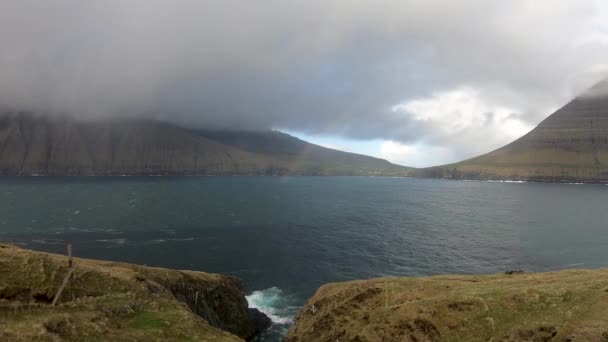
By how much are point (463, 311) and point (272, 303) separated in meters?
43.2

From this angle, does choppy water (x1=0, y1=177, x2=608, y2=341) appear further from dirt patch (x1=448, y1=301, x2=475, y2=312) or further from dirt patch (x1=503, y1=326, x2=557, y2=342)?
dirt patch (x1=503, y1=326, x2=557, y2=342)

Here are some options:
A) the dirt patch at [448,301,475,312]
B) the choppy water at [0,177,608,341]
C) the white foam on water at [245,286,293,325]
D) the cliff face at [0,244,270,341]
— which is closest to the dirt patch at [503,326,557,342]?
the dirt patch at [448,301,475,312]

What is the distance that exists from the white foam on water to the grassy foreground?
13.8 metres

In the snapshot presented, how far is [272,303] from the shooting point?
70.8m

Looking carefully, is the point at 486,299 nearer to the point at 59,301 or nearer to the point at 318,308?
the point at 318,308

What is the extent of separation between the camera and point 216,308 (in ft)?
190

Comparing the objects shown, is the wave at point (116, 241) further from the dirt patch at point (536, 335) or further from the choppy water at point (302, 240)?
the dirt patch at point (536, 335)

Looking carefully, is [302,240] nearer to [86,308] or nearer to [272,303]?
[272,303]

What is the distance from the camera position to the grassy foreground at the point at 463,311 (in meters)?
31.6

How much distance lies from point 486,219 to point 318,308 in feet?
477

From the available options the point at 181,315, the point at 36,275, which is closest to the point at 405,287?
the point at 181,315

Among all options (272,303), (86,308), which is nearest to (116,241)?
(272,303)

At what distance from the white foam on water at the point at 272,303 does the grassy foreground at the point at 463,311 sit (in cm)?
1385

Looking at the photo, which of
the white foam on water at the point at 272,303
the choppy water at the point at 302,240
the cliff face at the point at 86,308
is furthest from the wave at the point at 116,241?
the cliff face at the point at 86,308
